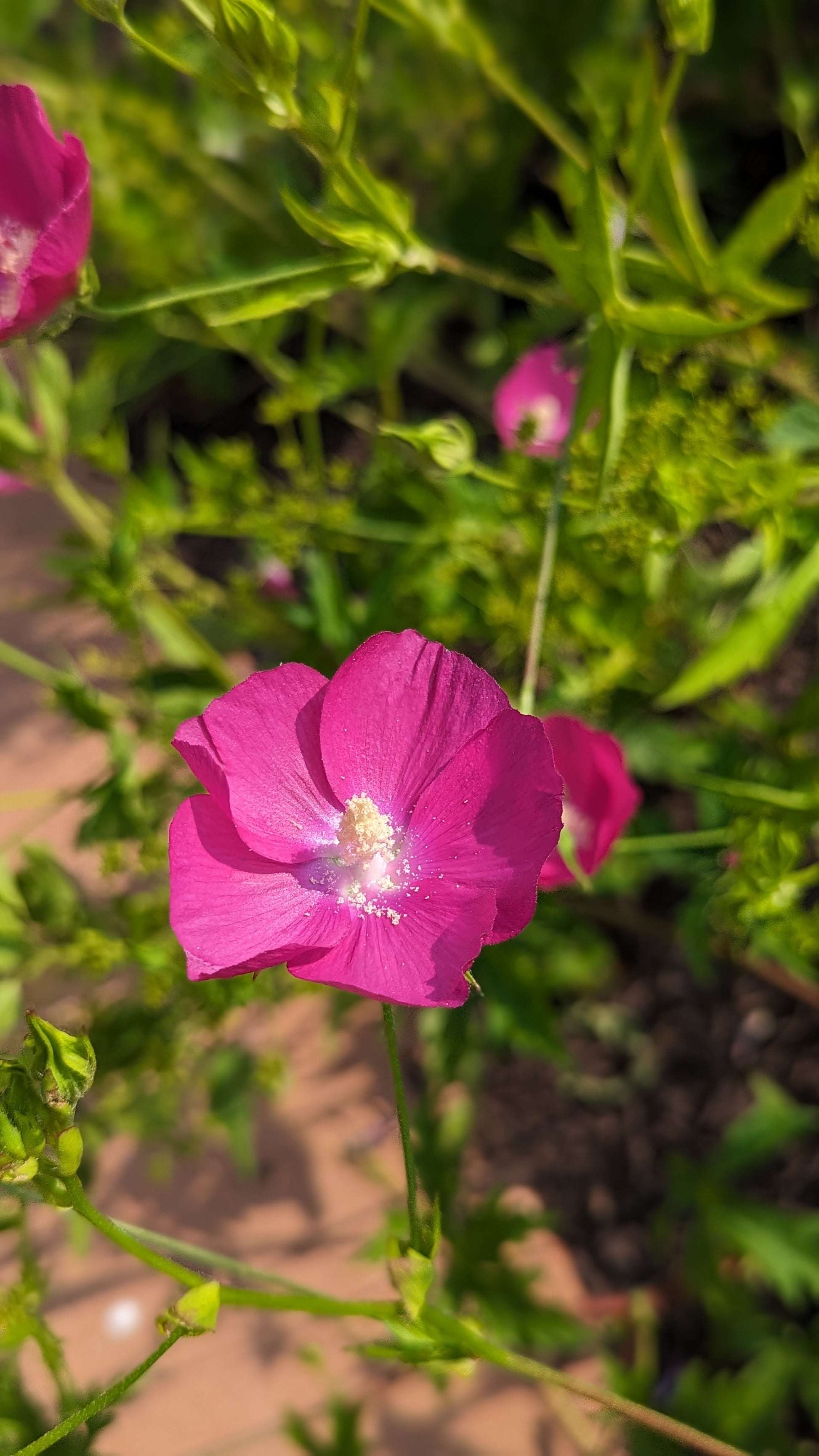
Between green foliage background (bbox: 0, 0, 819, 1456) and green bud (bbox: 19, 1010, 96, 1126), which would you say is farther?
green foliage background (bbox: 0, 0, 819, 1456)

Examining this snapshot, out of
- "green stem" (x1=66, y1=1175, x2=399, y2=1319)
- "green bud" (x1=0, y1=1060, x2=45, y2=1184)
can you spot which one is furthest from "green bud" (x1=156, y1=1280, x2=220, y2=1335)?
"green bud" (x1=0, y1=1060, x2=45, y2=1184)

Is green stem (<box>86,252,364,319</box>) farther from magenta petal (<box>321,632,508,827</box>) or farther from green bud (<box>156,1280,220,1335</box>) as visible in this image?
green bud (<box>156,1280,220,1335</box>)

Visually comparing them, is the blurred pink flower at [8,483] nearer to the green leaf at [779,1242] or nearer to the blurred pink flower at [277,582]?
the blurred pink flower at [277,582]

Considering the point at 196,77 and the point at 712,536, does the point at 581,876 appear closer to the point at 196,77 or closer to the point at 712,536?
the point at 196,77

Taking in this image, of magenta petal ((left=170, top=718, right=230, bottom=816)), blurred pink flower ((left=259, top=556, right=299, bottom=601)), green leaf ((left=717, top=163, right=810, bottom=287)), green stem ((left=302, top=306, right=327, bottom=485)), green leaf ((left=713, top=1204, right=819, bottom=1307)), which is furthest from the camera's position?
blurred pink flower ((left=259, top=556, right=299, bottom=601))

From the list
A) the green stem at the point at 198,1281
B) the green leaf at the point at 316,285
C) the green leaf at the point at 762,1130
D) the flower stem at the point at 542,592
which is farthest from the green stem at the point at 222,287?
the green leaf at the point at 762,1130

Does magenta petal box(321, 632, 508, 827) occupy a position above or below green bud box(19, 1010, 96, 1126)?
above

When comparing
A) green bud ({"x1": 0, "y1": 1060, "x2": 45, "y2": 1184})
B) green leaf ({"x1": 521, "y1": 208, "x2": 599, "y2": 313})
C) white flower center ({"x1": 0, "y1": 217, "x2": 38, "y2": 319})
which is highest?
green leaf ({"x1": 521, "y1": 208, "x2": 599, "y2": 313})
